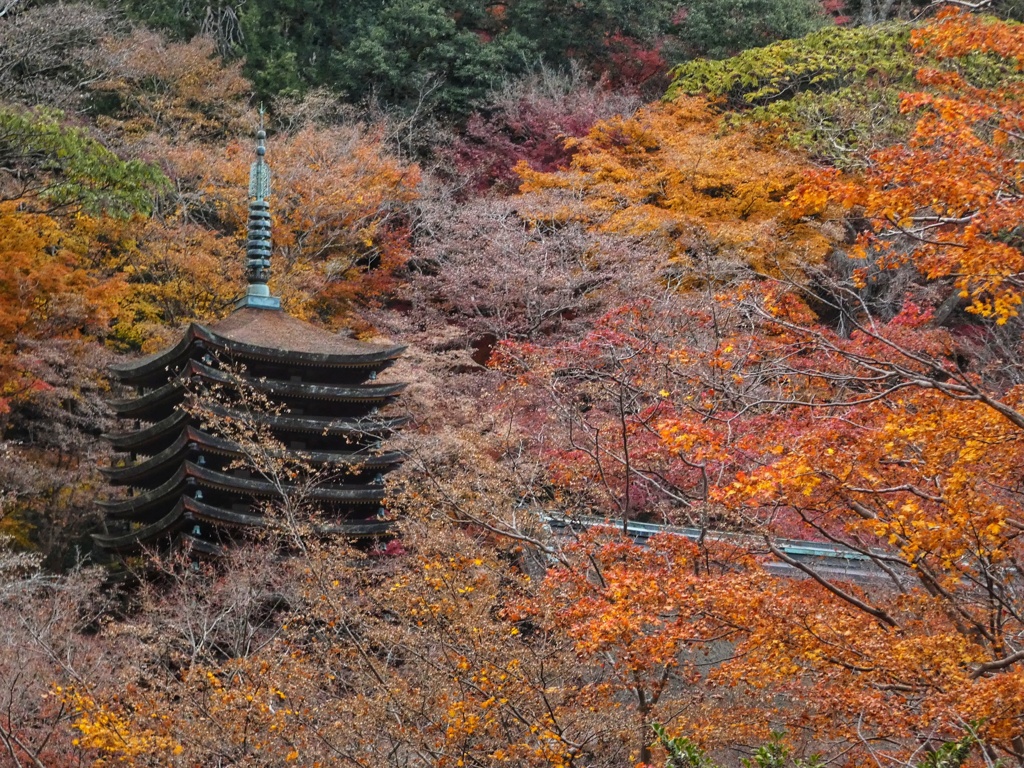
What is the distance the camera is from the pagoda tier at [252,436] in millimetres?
18516

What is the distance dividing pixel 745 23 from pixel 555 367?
741 inches

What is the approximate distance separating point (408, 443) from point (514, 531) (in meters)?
3.99

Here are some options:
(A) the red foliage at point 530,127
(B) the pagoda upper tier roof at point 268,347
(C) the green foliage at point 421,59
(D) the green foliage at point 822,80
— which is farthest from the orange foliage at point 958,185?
(C) the green foliage at point 421,59

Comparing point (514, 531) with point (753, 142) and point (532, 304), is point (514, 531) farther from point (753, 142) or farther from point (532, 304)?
point (753, 142)

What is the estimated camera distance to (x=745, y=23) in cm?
2873

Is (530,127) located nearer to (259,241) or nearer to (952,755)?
(259,241)

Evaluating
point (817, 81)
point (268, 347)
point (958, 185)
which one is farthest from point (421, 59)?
point (958, 185)

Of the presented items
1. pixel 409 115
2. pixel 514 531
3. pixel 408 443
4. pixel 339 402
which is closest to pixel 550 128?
pixel 409 115

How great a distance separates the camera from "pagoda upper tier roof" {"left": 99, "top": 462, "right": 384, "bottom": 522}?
1850 centimetres

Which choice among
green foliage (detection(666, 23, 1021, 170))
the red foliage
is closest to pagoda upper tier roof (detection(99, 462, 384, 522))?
the red foliage

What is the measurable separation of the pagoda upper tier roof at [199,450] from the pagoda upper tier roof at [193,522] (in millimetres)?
691

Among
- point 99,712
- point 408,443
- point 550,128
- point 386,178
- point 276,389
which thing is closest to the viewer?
point 99,712

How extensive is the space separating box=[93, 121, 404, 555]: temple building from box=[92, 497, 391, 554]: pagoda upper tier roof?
2cm

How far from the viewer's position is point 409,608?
10992 millimetres
